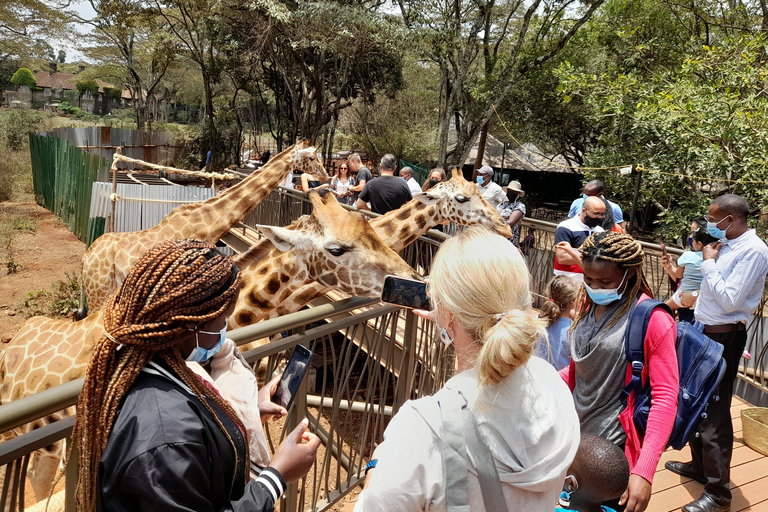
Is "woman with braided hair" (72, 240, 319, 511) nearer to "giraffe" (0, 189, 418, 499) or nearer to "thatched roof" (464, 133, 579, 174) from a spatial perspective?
"giraffe" (0, 189, 418, 499)

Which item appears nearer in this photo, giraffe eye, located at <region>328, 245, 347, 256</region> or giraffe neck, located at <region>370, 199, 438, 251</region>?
giraffe eye, located at <region>328, 245, 347, 256</region>

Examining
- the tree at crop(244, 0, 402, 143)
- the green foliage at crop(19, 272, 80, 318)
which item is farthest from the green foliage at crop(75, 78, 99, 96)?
the green foliage at crop(19, 272, 80, 318)

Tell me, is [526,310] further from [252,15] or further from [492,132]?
[492,132]

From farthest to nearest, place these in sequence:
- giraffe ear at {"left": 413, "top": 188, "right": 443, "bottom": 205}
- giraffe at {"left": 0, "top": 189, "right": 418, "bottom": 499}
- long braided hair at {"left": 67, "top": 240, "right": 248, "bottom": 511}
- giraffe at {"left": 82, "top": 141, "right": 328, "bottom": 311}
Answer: giraffe ear at {"left": 413, "top": 188, "right": 443, "bottom": 205} → giraffe at {"left": 82, "top": 141, "right": 328, "bottom": 311} → giraffe at {"left": 0, "top": 189, "right": 418, "bottom": 499} → long braided hair at {"left": 67, "top": 240, "right": 248, "bottom": 511}

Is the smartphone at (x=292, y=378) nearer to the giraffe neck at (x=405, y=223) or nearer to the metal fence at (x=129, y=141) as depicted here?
the giraffe neck at (x=405, y=223)

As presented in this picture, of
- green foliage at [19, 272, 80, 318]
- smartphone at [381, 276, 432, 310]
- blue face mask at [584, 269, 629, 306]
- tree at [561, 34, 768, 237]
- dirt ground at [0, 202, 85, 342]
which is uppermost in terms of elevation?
tree at [561, 34, 768, 237]

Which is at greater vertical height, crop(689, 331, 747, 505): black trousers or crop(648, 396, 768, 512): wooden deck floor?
crop(689, 331, 747, 505): black trousers

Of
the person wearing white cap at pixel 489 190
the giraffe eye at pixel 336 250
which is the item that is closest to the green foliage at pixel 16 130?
the person wearing white cap at pixel 489 190

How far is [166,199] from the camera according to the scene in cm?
1089

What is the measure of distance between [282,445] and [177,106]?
81274 mm

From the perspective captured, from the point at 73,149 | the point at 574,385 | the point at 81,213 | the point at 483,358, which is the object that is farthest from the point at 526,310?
the point at 73,149

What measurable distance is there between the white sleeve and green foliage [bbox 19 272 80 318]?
1059cm

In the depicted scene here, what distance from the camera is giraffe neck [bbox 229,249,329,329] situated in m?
4.16

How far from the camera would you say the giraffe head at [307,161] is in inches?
387
